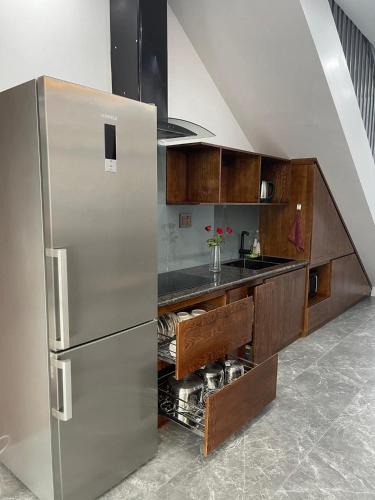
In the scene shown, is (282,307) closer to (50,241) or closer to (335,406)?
(335,406)

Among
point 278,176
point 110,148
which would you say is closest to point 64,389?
point 110,148

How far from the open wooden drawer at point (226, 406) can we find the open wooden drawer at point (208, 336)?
7.3 inches

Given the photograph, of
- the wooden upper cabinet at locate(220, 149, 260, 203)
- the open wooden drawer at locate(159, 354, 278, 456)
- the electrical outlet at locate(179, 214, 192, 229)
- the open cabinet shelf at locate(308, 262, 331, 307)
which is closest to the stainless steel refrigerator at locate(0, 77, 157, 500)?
the open wooden drawer at locate(159, 354, 278, 456)

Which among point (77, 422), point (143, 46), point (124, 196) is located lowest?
point (77, 422)

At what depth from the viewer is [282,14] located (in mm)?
2244

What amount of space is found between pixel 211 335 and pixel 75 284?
0.86 metres

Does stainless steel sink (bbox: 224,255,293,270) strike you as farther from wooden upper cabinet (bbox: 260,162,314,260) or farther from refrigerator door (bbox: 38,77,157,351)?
refrigerator door (bbox: 38,77,157,351)

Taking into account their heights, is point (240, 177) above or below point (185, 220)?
above

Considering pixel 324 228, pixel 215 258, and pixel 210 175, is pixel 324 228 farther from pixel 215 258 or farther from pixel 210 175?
pixel 210 175

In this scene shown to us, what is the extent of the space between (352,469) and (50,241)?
179 centimetres

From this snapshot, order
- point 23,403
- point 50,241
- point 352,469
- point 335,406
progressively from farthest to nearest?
point 335,406, point 352,469, point 23,403, point 50,241

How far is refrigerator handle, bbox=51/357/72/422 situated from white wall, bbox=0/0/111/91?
1301 mm

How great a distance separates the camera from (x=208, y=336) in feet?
6.51

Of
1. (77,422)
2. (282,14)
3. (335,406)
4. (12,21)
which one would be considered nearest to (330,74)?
(282,14)
